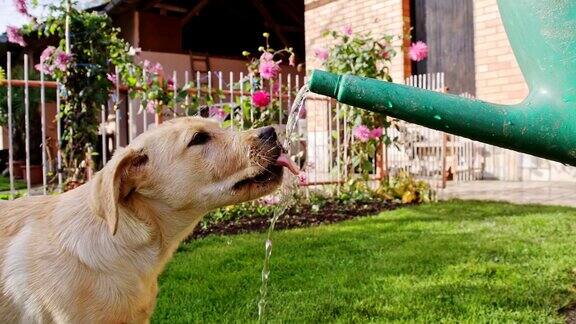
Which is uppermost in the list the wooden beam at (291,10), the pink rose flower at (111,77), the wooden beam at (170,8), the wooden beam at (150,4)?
the wooden beam at (291,10)

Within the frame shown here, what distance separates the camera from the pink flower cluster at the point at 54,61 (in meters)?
5.42

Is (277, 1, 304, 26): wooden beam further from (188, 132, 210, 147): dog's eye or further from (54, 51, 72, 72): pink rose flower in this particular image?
(188, 132, 210, 147): dog's eye

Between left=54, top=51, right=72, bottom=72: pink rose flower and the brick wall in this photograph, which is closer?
left=54, top=51, right=72, bottom=72: pink rose flower

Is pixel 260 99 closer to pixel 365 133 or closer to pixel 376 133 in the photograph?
pixel 365 133

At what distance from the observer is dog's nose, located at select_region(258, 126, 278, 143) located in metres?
2.39

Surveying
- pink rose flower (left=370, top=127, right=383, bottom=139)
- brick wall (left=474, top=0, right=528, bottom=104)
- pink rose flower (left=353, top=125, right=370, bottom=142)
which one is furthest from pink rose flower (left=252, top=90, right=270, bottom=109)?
brick wall (left=474, top=0, right=528, bottom=104)

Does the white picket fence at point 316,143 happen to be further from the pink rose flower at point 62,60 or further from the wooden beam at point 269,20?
the wooden beam at point 269,20

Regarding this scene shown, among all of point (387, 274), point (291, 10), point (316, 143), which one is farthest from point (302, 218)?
point (291, 10)

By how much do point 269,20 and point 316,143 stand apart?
10.6 metres

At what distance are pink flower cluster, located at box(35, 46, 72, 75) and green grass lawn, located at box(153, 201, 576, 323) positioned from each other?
2271mm

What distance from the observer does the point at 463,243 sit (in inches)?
184

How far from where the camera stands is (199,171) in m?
2.34

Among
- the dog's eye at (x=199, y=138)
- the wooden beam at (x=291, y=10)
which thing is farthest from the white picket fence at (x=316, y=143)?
the wooden beam at (x=291, y=10)

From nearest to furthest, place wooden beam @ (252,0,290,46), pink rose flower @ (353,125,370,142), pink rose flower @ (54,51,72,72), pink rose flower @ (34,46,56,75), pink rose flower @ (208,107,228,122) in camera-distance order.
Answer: pink rose flower @ (54,51,72,72) → pink rose flower @ (34,46,56,75) → pink rose flower @ (208,107,228,122) → pink rose flower @ (353,125,370,142) → wooden beam @ (252,0,290,46)
